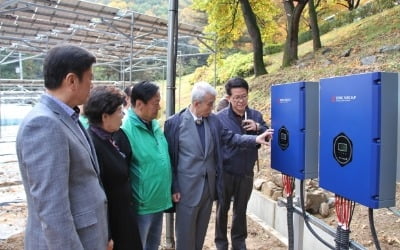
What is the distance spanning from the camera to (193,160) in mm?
2432

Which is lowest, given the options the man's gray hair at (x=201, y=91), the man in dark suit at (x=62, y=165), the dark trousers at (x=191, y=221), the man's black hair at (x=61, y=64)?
the dark trousers at (x=191, y=221)

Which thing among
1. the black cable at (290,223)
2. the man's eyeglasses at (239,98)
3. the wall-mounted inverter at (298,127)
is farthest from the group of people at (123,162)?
the black cable at (290,223)

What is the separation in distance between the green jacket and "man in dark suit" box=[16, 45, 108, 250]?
68 centimetres

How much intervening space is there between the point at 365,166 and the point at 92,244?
1116 millimetres

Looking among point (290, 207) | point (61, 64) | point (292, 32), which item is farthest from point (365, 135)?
point (292, 32)

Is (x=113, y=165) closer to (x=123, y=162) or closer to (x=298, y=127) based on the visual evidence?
(x=123, y=162)

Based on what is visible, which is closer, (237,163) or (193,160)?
(193,160)

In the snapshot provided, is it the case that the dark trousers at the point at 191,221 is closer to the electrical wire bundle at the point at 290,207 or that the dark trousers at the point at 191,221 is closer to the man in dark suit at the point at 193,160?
the man in dark suit at the point at 193,160

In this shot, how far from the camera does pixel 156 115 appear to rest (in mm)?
2266

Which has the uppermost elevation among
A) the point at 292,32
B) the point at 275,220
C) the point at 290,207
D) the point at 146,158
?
the point at 292,32

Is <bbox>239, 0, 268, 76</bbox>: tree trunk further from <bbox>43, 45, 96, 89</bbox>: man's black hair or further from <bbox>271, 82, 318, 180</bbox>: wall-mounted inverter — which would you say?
<bbox>43, 45, 96, 89</bbox>: man's black hair

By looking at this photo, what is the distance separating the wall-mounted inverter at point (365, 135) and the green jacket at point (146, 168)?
98 centimetres

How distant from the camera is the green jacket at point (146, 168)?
7.13 ft

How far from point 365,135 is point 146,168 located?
3.88ft
